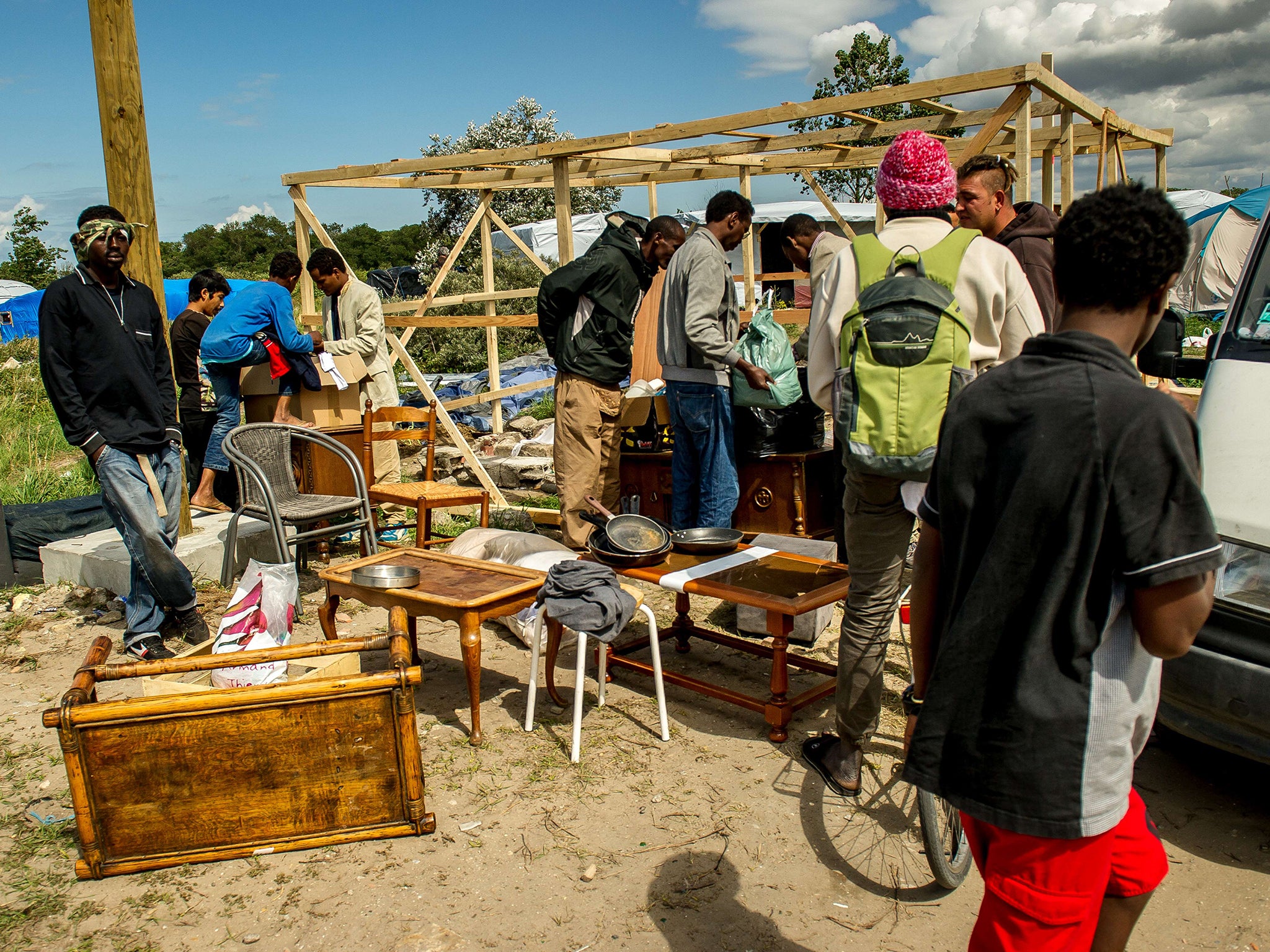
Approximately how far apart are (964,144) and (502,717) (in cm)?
606

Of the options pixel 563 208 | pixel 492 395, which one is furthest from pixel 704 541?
pixel 492 395

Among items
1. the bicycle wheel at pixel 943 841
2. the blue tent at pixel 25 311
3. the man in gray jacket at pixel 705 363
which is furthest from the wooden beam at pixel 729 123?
the blue tent at pixel 25 311

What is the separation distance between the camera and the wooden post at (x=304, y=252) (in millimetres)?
8547

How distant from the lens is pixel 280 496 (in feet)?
19.3

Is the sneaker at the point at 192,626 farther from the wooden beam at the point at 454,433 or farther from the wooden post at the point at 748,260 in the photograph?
the wooden post at the point at 748,260

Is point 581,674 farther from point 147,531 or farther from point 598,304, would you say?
point 598,304

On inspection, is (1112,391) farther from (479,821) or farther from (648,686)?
(648,686)

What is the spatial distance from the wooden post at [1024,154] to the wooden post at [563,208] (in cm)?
292

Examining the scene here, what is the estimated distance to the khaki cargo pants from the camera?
19.0 ft

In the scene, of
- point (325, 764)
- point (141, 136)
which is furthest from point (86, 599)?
point (325, 764)

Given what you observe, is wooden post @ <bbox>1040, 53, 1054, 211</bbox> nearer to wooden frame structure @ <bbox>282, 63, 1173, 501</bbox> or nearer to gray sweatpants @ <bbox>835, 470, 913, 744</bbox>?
wooden frame structure @ <bbox>282, 63, 1173, 501</bbox>

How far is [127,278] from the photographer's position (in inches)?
181

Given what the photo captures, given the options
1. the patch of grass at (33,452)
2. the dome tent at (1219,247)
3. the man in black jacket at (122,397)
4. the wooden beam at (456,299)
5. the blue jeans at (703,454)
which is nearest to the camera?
the man in black jacket at (122,397)

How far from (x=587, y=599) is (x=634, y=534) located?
0.66m
